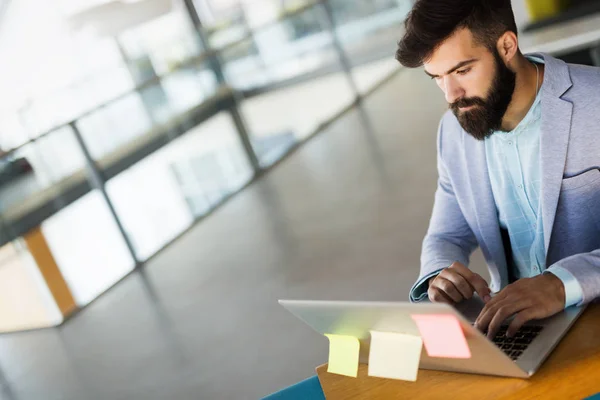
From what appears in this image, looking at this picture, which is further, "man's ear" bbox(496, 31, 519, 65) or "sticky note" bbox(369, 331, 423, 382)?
"man's ear" bbox(496, 31, 519, 65)

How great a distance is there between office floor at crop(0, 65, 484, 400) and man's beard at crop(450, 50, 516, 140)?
6.00 ft

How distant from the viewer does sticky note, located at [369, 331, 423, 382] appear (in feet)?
3.71

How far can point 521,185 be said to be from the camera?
1.53m

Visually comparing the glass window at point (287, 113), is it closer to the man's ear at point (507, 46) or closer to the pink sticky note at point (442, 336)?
the man's ear at point (507, 46)

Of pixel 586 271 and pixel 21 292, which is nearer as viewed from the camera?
pixel 586 271

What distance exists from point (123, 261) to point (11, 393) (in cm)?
143

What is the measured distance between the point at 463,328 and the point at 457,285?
1.22ft

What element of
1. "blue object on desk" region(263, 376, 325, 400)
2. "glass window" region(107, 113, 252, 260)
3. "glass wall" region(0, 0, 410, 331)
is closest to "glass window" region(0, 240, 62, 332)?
"glass wall" region(0, 0, 410, 331)

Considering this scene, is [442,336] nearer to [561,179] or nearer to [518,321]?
[518,321]

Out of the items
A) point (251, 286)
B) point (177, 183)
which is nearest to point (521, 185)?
point (251, 286)

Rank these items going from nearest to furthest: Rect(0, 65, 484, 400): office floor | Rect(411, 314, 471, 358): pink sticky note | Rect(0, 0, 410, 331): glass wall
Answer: Rect(411, 314, 471, 358): pink sticky note
Rect(0, 65, 484, 400): office floor
Rect(0, 0, 410, 331): glass wall

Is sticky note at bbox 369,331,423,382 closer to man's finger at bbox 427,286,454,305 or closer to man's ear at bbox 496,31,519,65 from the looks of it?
man's finger at bbox 427,286,454,305

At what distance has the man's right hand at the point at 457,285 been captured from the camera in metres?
1.35

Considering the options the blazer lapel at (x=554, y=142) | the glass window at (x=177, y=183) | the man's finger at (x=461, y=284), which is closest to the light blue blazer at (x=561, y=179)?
the blazer lapel at (x=554, y=142)
